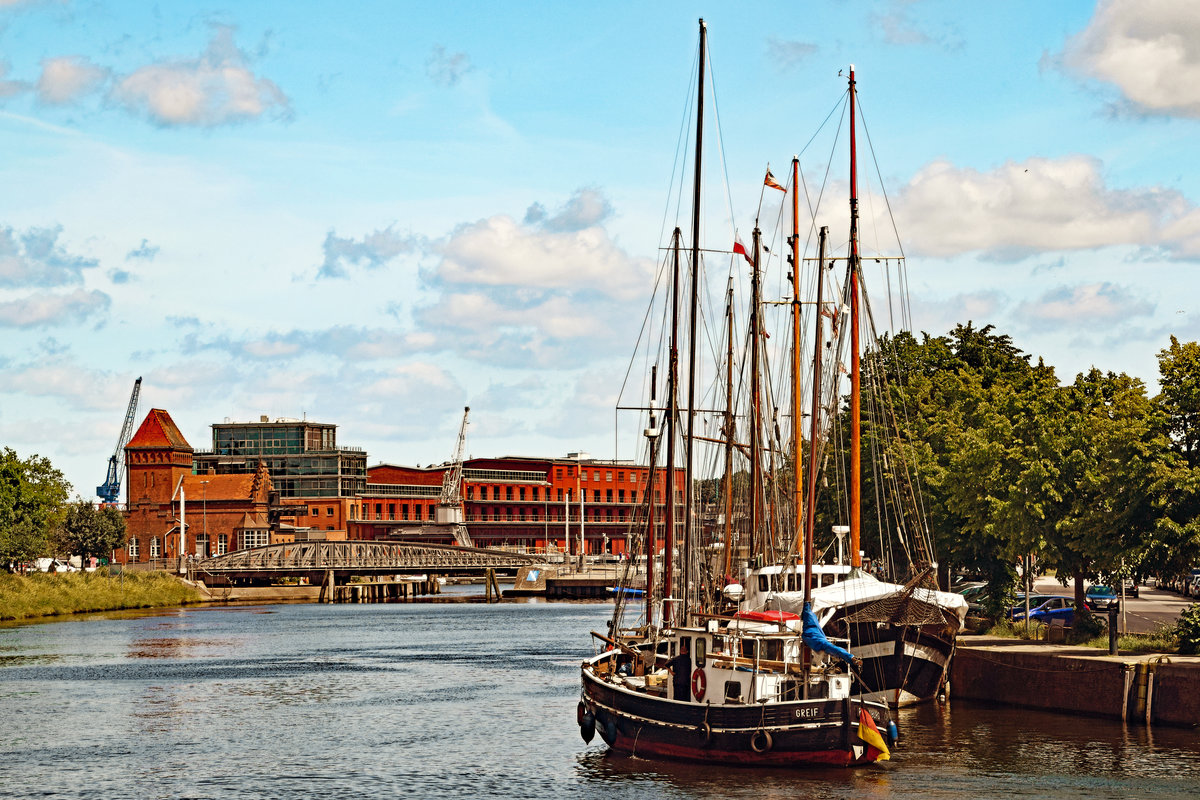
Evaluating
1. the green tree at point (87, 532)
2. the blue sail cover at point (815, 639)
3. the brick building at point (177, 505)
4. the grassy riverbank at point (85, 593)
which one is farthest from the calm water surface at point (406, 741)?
the brick building at point (177, 505)

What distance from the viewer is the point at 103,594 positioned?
414 ft

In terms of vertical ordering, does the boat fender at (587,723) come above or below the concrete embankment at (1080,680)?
below

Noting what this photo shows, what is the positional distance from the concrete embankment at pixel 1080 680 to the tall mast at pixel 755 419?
8954 mm

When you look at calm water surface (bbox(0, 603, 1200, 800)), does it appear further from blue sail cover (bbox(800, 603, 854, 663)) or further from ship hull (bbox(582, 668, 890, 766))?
blue sail cover (bbox(800, 603, 854, 663))

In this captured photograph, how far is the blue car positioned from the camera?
220 ft

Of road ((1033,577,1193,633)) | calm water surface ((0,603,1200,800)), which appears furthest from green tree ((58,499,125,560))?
road ((1033,577,1193,633))

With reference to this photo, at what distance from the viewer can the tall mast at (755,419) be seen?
2077 inches

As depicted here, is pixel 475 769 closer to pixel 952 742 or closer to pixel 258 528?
pixel 952 742

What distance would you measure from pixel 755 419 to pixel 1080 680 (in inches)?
557

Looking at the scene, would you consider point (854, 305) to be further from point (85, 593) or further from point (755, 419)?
point (85, 593)

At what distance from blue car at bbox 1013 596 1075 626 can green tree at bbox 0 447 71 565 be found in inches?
3236

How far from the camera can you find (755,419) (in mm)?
51938

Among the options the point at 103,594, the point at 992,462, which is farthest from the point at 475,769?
the point at 103,594

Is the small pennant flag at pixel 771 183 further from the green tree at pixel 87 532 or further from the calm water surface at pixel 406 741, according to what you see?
the green tree at pixel 87 532
